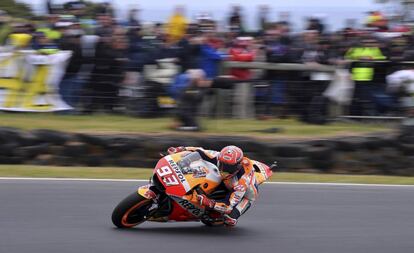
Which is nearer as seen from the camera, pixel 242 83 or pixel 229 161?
pixel 229 161

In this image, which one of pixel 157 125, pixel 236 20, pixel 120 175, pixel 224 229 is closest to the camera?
pixel 224 229

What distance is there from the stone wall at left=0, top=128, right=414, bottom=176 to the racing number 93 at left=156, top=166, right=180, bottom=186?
3.62 metres

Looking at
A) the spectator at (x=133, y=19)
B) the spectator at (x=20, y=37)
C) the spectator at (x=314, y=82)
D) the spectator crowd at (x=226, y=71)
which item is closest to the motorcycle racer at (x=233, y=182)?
the spectator crowd at (x=226, y=71)

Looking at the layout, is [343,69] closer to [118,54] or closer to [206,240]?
[118,54]

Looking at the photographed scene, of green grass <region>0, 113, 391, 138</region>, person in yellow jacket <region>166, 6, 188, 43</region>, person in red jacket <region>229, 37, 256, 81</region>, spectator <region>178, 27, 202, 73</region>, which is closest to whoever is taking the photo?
green grass <region>0, 113, 391, 138</region>

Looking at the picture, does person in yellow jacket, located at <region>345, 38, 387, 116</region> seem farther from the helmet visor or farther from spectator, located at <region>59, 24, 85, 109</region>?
the helmet visor

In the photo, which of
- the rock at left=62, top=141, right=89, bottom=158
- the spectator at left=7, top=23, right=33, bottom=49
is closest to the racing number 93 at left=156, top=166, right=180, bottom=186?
the rock at left=62, top=141, right=89, bottom=158

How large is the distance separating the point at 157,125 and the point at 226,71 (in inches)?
63.8

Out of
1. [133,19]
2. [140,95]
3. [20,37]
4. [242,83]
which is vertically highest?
[133,19]

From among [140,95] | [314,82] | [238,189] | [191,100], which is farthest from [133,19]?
[238,189]

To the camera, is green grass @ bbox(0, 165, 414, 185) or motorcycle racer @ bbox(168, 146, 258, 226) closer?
motorcycle racer @ bbox(168, 146, 258, 226)

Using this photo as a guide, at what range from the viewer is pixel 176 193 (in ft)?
18.7

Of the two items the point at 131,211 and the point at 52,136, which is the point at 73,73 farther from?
the point at 131,211

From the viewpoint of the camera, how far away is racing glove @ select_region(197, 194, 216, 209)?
5738 millimetres
